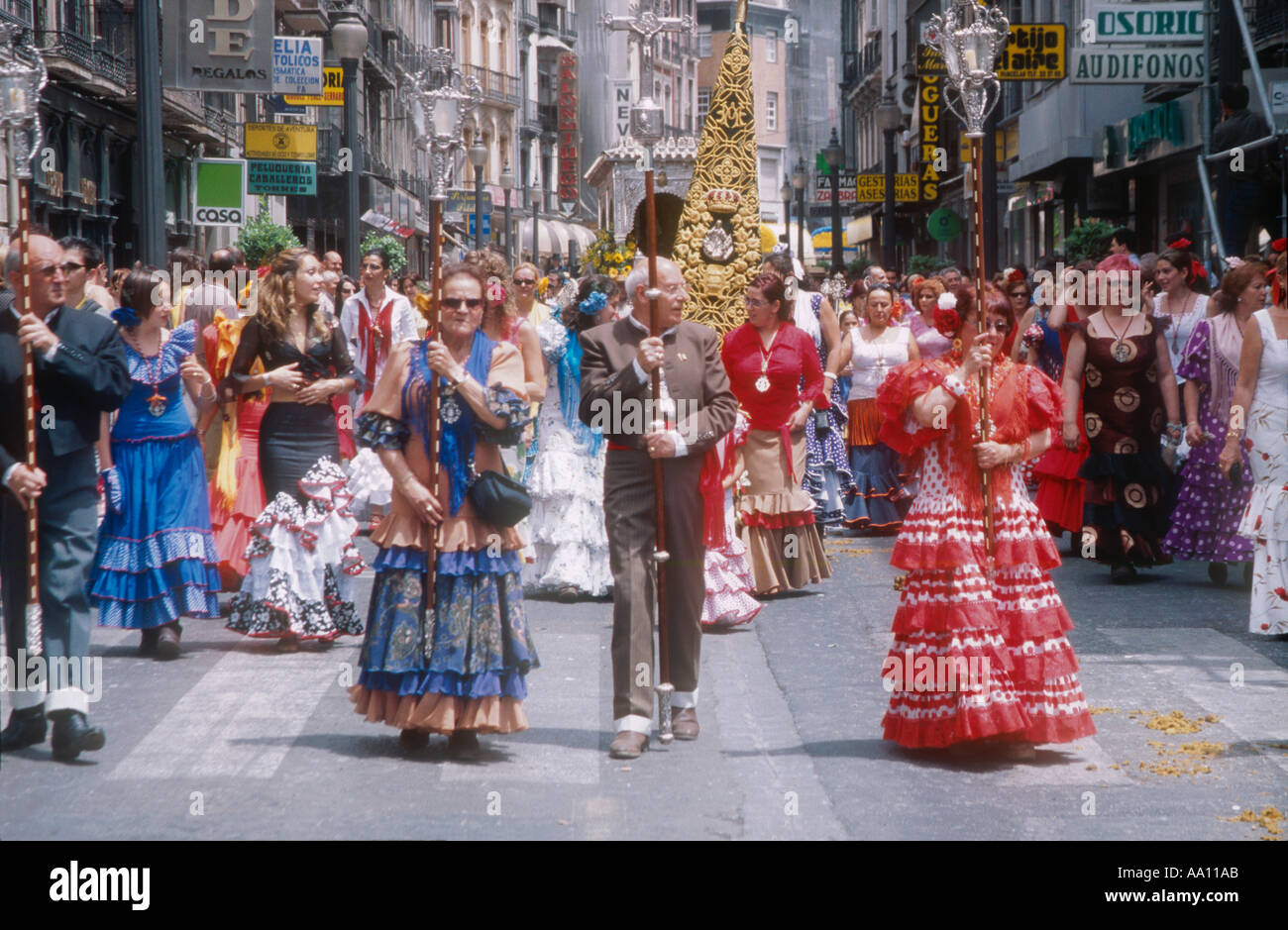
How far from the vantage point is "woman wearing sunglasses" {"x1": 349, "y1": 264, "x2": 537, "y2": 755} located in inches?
268

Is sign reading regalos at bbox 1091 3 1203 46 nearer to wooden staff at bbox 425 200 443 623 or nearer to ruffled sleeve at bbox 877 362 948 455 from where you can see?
ruffled sleeve at bbox 877 362 948 455

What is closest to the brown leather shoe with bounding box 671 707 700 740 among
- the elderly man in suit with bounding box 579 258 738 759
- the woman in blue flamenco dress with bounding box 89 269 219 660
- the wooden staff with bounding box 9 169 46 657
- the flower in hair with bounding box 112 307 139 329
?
the elderly man in suit with bounding box 579 258 738 759

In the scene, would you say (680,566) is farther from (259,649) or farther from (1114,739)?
(259,649)

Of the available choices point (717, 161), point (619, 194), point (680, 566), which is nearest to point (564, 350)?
point (717, 161)

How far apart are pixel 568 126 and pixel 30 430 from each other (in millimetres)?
89279

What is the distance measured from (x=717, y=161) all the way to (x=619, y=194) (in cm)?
4858

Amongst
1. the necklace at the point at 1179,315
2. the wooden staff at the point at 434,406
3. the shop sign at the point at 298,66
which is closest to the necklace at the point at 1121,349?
the necklace at the point at 1179,315

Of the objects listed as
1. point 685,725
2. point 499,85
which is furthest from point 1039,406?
point 499,85

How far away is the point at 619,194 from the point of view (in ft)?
201

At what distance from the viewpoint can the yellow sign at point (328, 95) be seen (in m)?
23.7

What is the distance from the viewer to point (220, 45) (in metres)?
16.3

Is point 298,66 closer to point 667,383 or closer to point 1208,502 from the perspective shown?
point 1208,502

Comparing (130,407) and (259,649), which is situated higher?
(130,407)

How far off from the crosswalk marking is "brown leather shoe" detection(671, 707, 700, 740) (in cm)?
150
